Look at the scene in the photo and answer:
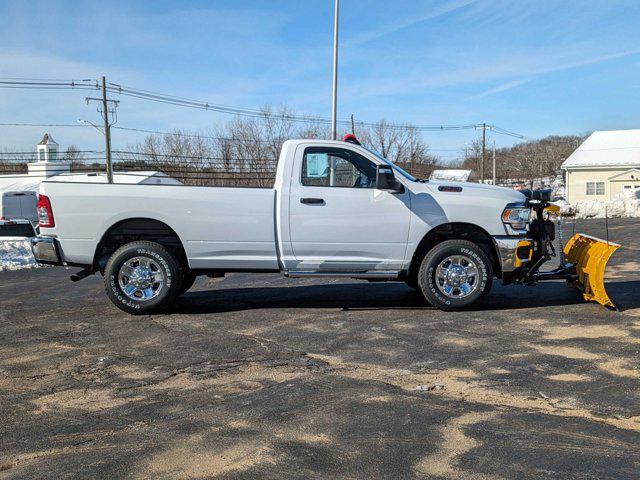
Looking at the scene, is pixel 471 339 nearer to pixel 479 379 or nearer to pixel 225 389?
pixel 479 379

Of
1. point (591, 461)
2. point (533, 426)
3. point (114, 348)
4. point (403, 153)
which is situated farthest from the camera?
point (403, 153)

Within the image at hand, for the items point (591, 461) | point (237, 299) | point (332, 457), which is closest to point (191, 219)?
point (237, 299)

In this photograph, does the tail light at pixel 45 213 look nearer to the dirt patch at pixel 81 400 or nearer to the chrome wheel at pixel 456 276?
the dirt patch at pixel 81 400

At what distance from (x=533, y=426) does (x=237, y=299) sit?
5.57 metres

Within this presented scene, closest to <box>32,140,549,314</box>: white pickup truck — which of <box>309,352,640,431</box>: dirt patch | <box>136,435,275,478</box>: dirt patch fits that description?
<box>309,352,640,431</box>: dirt patch

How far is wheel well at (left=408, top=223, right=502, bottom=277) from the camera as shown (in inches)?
305

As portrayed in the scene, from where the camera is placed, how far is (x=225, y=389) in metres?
4.83

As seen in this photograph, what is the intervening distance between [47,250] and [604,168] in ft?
161

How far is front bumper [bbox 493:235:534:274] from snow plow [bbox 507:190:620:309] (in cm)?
20

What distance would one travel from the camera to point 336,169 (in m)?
7.75

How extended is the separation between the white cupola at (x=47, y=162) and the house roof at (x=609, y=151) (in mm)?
39824

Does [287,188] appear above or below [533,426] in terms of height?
above

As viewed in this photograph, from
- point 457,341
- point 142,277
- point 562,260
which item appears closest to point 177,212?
point 142,277

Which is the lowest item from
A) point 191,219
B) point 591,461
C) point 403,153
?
point 591,461
